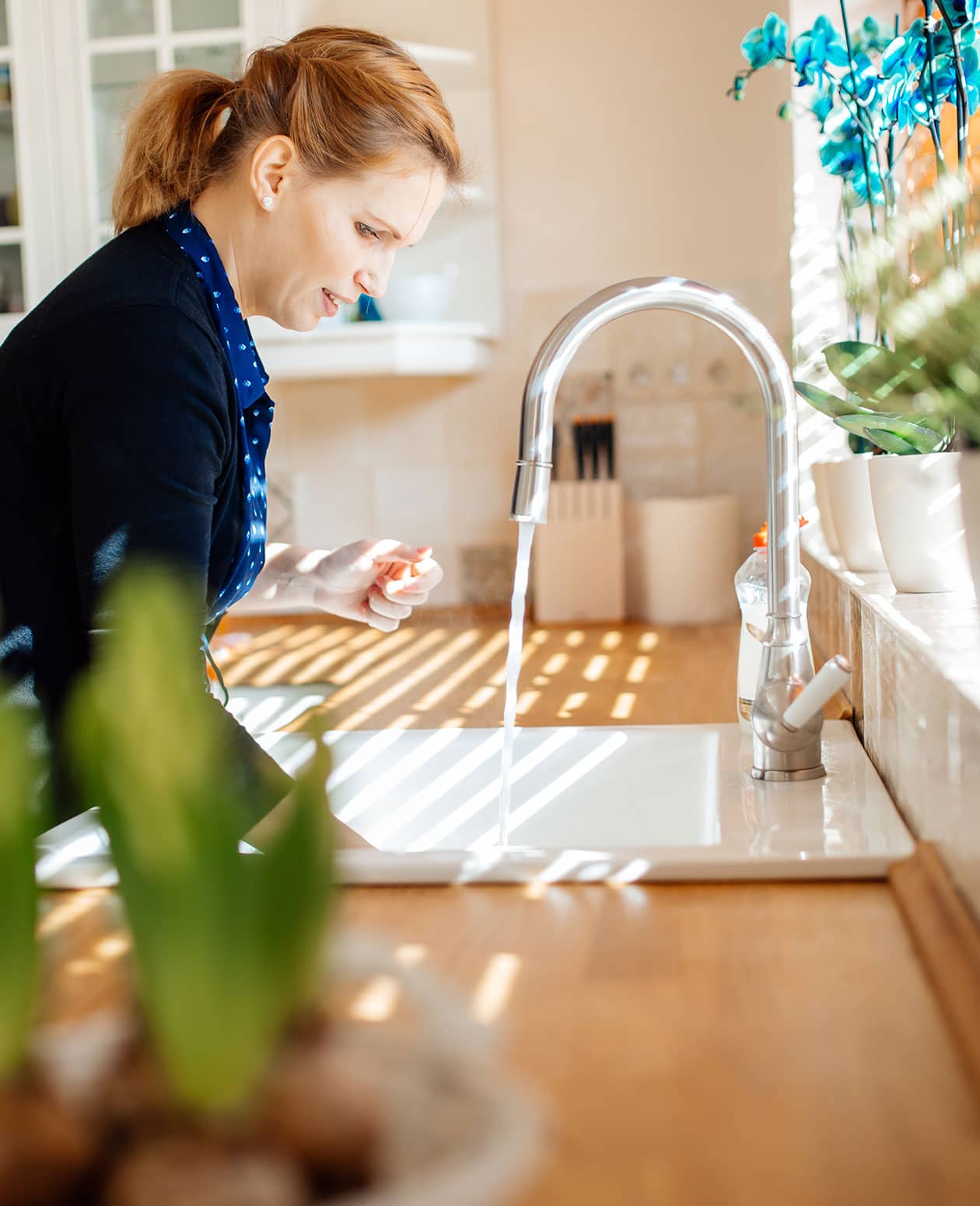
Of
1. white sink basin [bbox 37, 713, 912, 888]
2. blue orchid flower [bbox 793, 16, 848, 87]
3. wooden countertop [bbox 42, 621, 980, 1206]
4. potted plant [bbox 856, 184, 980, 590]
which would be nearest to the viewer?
wooden countertop [bbox 42, 621, 980, 1206]

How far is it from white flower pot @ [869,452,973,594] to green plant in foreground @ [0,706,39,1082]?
82cm

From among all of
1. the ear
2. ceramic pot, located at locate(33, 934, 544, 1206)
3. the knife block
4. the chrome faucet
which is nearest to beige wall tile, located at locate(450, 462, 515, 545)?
the knife block

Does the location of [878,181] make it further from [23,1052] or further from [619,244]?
[619,244]

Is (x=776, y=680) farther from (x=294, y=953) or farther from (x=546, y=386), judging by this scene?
(x=294, y=953)

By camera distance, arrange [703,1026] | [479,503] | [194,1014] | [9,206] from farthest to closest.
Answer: [479,503] < [9,206] < [703,1026] < [194,1014]

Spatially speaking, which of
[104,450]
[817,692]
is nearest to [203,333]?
[104,450]

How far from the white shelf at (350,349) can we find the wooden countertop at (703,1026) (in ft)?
6.12

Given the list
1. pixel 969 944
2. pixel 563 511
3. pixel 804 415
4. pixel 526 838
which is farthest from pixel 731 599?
pixel 969 944

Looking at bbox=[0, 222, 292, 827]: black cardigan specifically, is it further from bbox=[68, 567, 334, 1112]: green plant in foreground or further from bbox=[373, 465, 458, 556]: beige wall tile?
bbox=[373, 465, 458, 556]: beige wall tile

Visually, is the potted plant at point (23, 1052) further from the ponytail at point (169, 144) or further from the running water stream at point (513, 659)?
the ponytail at point (169, 144)

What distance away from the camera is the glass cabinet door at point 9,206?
2627 millimetres

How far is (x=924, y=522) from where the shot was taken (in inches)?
37.8

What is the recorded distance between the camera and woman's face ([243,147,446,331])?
1.04m

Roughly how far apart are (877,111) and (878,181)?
12 centimetres
